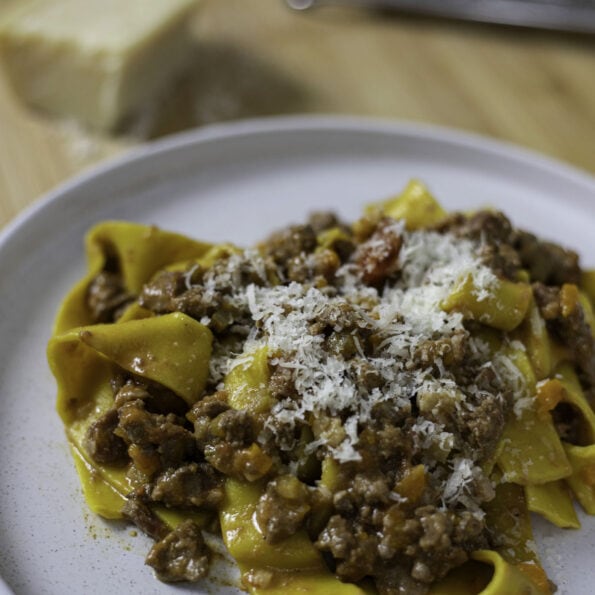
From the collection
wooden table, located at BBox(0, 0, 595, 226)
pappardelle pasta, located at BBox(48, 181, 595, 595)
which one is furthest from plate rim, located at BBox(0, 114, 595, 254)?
pappardelle pasta, located at BBox(48, 181, 595, 595)

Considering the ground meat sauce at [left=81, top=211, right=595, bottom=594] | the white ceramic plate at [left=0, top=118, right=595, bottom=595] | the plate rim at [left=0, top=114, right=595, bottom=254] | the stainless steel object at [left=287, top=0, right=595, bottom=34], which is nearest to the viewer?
the ground meat sauce at [left=81, top=211, right=595, bottom=594]

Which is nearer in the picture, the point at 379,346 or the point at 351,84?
the point at 379,346

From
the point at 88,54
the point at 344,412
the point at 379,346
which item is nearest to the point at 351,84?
the point at 88,54

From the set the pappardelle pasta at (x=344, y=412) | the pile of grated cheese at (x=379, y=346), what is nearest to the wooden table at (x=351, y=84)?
the pappardelle pasta at (x=344, y=412)

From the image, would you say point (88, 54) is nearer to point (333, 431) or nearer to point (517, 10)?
point (333, 431)

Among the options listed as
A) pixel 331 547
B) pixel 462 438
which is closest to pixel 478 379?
pixel 462 438

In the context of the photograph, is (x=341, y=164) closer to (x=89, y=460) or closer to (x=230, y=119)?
(x=230, y=119)

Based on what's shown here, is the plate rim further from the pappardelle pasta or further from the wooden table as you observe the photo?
the pappardelle pasta
